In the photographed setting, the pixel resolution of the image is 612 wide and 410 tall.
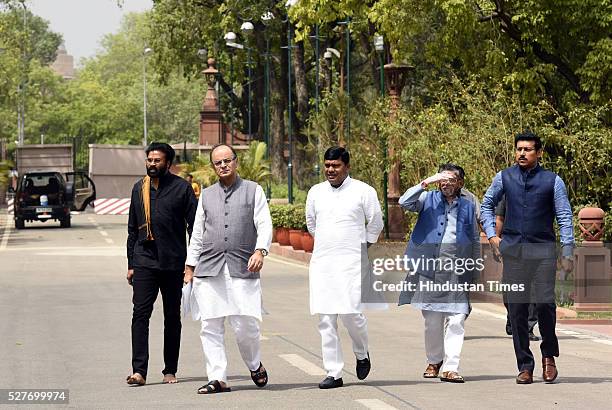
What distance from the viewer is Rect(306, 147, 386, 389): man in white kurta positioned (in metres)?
11.0

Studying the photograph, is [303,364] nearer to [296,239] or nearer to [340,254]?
[340,254]

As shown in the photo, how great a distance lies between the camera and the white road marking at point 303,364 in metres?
12.0

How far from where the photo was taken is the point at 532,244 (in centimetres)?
1142

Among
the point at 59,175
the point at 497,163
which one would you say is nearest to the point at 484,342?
the point at 497,163

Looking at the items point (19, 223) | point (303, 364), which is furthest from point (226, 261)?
point (19, 223)

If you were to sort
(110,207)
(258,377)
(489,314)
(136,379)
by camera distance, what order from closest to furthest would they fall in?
(258,377) → (136,379) → (489,314) → (110,207)

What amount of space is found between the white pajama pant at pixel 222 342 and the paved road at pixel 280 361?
0.67ft

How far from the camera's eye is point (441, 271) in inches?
456

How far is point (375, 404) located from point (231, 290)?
138 cm

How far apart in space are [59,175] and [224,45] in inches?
508

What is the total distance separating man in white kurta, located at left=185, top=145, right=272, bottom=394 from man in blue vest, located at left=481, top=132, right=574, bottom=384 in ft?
6.20

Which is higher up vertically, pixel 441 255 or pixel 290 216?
pixel 441 255

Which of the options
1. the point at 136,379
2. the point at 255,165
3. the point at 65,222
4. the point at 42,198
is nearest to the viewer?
the point at 136,379

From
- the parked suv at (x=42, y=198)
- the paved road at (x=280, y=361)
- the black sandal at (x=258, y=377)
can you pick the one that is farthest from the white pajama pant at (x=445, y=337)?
the parked suv at (x=42, y=198)
